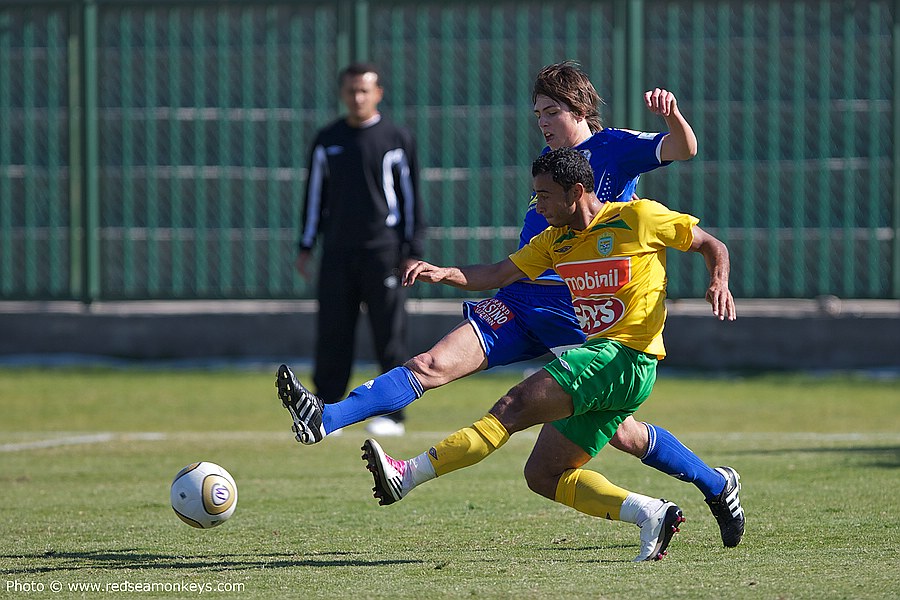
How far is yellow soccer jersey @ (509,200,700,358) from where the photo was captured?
5684 millimetres

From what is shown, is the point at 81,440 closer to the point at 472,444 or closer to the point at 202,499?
the point at 202,499

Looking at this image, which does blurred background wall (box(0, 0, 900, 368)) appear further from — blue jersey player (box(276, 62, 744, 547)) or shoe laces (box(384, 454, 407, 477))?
shoe laces (box(384, 454, 407, 477))

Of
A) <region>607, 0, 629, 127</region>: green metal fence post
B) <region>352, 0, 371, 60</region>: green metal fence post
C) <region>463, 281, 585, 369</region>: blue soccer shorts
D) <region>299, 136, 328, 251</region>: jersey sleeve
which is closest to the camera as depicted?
<region>463, 281, 585, 369</region>: blue soccer shorts

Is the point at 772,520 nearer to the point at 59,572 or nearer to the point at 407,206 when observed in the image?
the point at 59,572

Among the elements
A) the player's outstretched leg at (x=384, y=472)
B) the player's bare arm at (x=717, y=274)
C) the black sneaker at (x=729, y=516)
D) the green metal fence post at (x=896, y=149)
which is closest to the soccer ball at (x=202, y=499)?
the player's outstretched leg at (x=384, y=472)

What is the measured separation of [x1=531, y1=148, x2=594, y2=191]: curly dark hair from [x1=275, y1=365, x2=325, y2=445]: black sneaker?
3.86 ft

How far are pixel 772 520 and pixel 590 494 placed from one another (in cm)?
117

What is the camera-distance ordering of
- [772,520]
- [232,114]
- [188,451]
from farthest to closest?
[232,114]
[188,451]
[772,520]

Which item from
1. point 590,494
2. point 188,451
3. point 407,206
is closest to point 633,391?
point 590,494

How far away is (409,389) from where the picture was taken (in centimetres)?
598

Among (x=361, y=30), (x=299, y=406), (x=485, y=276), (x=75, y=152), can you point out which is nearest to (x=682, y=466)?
(x=485, y=276)

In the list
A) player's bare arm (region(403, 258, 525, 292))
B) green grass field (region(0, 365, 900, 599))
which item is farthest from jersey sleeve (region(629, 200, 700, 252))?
green grass field (region(0, 365, 900, 599))

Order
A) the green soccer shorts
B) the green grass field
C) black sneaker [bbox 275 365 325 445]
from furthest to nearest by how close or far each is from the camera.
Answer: black sneaker [bbox 275 365 325 445]
the green soccer shorts
the green grass field

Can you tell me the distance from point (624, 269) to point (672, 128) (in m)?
0.75
